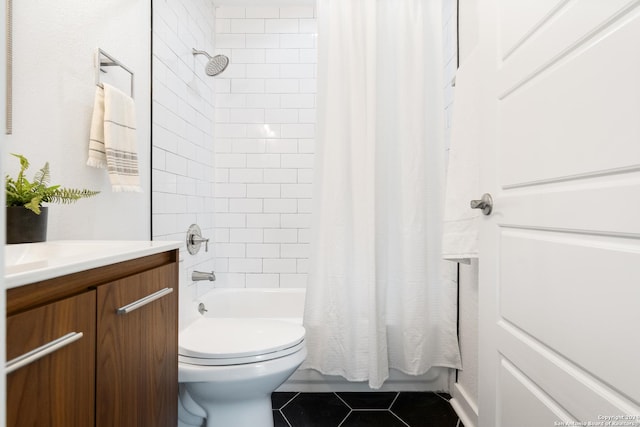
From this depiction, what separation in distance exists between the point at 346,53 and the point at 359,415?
173 centimetres

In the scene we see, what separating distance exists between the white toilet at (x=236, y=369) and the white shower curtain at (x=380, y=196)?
14.5 inches

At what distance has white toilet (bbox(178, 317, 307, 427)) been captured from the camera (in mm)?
1312

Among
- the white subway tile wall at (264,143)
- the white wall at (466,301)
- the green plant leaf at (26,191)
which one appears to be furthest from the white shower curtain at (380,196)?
the green plant leaf at (26,191)

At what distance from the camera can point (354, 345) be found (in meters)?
1.76

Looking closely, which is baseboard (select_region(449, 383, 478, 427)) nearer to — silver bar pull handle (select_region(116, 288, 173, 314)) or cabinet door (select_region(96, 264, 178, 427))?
cabinet door (select_region(96, 264, 178, 427))

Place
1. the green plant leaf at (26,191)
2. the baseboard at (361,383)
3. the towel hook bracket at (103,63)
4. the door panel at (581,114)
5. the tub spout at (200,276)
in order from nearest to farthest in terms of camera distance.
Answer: the door panel at (581,114), the green plant leaf at (26,191), the towel hook bracket at (103,63), the baseboard at (361,383), the tub spout at (200,276)

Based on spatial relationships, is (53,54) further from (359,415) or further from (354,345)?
(359,415)

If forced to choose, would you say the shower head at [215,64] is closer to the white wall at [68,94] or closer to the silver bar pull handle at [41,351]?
the white wall at [68,94]

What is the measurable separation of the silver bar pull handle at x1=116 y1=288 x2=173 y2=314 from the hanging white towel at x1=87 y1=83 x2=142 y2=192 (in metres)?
0.50

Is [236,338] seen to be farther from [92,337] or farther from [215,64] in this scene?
[215,64]

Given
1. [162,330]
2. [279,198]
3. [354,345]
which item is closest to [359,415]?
[354,345]

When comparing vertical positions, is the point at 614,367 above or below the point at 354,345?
above

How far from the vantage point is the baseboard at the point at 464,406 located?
161cm

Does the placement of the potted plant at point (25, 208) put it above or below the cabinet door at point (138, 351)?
above
